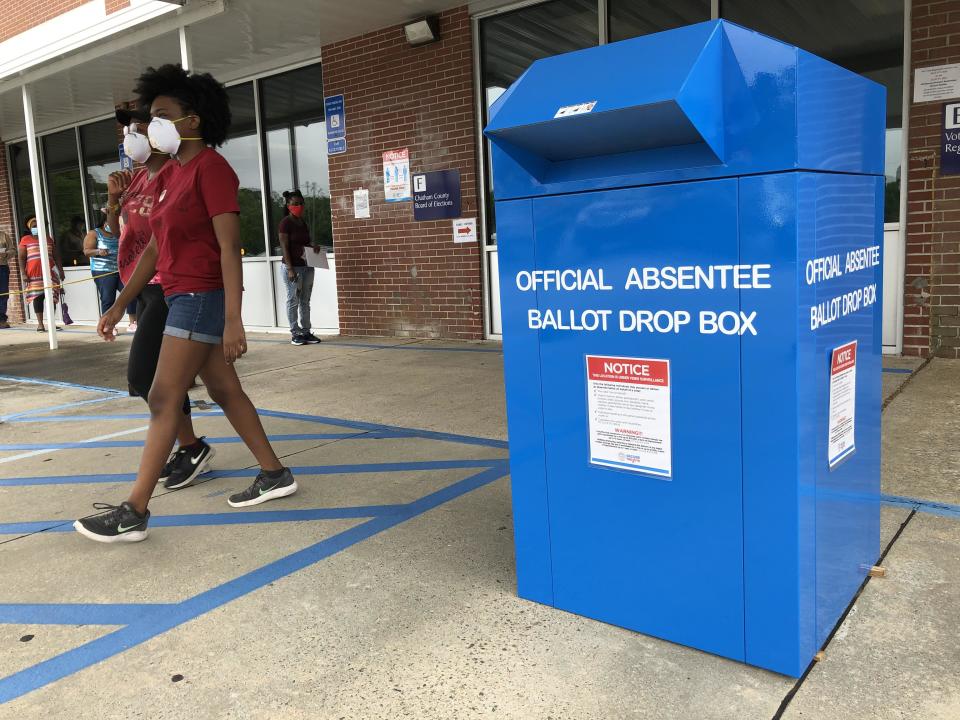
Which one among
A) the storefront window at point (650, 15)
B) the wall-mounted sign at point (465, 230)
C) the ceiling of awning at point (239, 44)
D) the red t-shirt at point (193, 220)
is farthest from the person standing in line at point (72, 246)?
the red t-shirt at point (193, 220)

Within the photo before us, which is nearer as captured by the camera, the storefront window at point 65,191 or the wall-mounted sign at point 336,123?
the wall-mounted sign at point 336,123

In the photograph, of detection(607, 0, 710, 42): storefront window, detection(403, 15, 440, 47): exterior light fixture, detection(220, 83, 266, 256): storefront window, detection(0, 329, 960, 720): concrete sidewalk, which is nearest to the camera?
detection(0, 329, 960, 720): concrete sidewalk

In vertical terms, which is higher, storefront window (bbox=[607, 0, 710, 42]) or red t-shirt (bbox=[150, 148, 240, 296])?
storefront window (bbox=[607, 0, 710, 42])

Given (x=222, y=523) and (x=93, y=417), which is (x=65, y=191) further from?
(x=222, y=523)

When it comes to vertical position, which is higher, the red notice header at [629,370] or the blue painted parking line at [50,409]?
the red notice header at [629,370]

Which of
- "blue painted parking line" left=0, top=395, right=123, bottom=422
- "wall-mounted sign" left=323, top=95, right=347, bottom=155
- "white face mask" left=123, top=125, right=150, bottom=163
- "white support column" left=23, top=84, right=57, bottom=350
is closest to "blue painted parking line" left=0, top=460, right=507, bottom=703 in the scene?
"white face mask" left=123, top=125, right=150, bottom=163

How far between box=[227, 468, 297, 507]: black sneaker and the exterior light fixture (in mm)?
6586

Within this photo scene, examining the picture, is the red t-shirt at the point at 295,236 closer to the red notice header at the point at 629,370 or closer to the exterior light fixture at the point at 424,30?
the exterior light fixture at the point at 424,30

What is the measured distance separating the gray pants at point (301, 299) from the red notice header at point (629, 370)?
26.2 feet

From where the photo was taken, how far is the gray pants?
9773 millimetres

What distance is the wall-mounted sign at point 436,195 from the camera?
352 inches

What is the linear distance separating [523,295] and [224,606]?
4.86ft

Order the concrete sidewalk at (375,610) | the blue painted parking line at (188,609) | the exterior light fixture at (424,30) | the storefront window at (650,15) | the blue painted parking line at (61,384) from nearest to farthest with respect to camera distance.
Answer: the concrete sidewalk at (375,610) → the blue painted parking line at (188,609) → the blue painted parking line at (61,384) → the storefront window at (650,15) → the exterior light fixture at (424,30)

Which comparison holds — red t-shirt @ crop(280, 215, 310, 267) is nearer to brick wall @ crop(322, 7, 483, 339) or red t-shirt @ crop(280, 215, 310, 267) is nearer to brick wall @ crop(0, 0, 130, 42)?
brick wall @ crop(322, 7, 483, 339)
